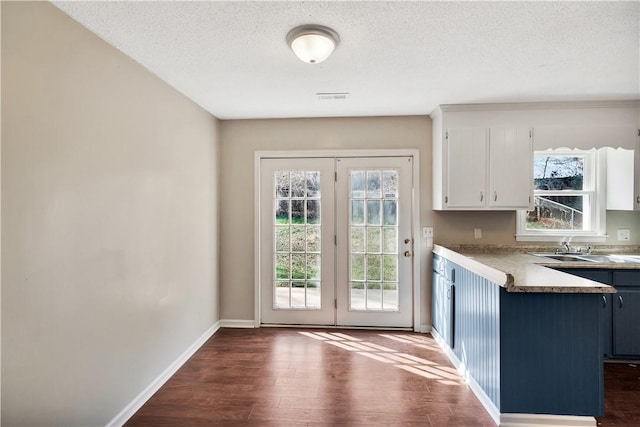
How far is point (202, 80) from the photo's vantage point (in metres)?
2.54

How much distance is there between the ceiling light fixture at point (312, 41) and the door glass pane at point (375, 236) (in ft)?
5.94

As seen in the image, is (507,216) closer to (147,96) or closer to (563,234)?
(563,234)

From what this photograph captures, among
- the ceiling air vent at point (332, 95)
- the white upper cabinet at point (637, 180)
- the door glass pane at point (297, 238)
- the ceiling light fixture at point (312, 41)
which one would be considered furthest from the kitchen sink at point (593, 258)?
the ceiling light fixture at point (312, 41)

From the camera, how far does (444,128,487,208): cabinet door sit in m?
3.10

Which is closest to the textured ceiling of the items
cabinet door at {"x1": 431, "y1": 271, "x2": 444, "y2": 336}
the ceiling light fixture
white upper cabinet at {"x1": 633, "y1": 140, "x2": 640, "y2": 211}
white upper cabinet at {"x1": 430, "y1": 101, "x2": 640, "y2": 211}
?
the ceiling light fixture

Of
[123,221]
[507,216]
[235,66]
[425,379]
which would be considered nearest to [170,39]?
[235,66]

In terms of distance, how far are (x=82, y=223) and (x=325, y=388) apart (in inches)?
76.6

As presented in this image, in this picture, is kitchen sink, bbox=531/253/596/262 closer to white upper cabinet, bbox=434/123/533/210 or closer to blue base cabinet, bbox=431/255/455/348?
white upper cabinet, bbox=434/123/533/210

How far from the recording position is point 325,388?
7.97ft

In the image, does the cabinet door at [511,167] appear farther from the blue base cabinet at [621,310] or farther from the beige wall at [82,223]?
the beige wall at [82,223]

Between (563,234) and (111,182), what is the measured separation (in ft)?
13.2

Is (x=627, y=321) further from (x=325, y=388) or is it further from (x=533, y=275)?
(x=325, y=388)

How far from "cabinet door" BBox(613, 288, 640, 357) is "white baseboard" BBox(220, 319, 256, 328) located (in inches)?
134

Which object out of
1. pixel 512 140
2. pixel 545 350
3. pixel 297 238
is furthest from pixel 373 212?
pixel 545 350
